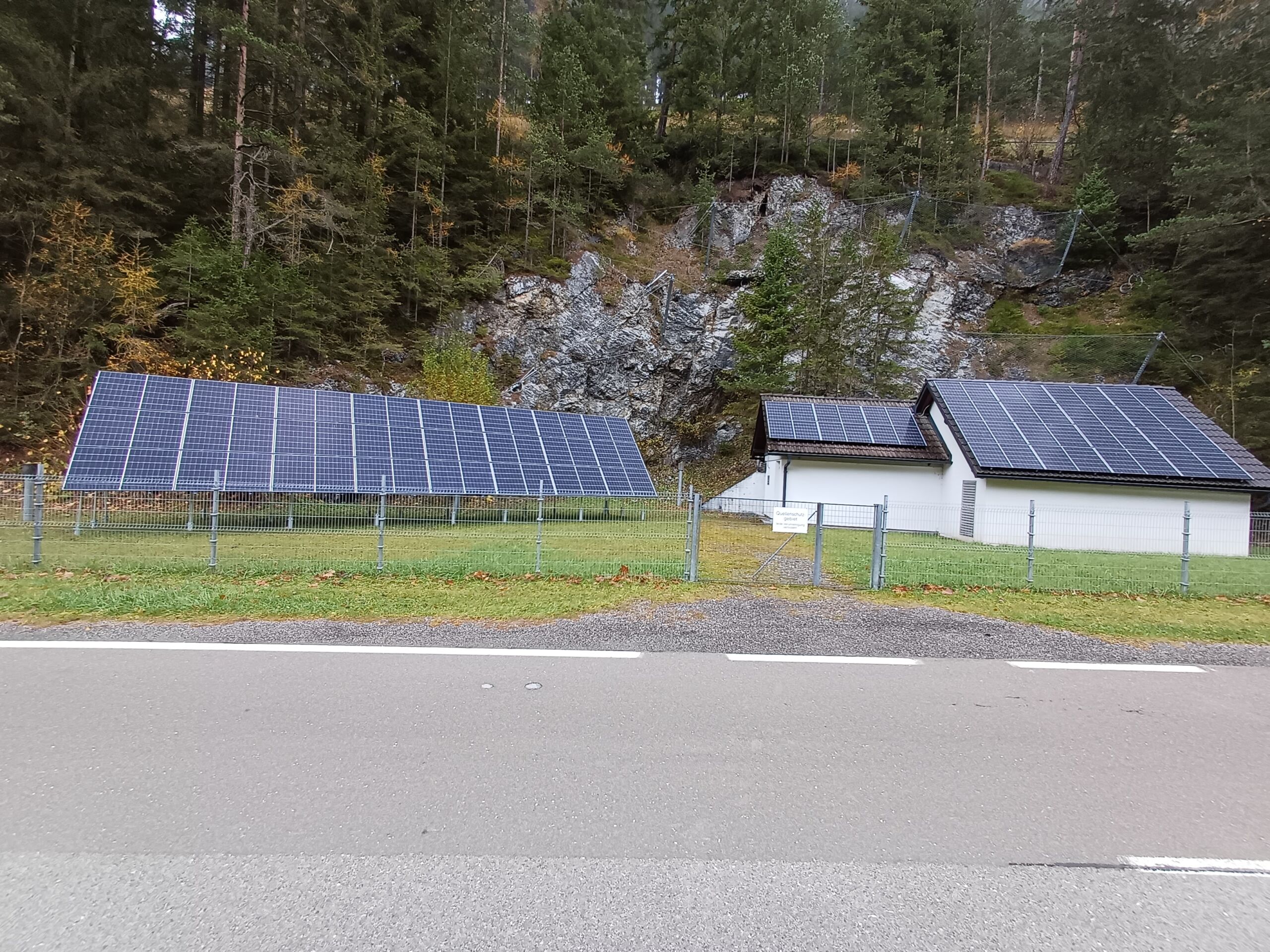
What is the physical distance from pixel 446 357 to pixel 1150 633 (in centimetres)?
2197

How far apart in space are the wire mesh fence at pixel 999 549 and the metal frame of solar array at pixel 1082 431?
124cm

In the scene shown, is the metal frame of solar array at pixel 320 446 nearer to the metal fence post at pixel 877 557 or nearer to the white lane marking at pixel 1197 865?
the metal fence post at pixel 877 557

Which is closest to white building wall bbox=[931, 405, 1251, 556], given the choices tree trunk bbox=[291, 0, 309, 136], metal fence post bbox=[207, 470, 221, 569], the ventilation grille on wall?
the ventilation grille on wall

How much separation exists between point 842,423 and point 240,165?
23367 mm

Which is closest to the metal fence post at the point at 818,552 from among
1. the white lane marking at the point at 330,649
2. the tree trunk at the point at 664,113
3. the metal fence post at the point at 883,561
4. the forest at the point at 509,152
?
the metal fence post at the point at 883,561

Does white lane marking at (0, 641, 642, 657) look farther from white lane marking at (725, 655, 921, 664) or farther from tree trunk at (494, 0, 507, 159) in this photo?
tree trunk at (494, 0, 507, 159)

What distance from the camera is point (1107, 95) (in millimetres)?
35031

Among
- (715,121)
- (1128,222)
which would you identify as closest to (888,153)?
(715,121)

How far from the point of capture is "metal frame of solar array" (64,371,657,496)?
1304 centimetres

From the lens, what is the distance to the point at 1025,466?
16219 millimetres

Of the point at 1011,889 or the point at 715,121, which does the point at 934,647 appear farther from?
the point at 715,121

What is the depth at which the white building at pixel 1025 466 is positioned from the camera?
15656mm

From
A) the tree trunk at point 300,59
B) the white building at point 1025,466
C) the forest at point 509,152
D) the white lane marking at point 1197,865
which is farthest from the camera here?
the tree trunk at point 300,59

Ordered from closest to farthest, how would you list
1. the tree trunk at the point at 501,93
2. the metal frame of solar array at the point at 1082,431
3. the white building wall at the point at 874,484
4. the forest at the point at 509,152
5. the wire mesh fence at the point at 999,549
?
the wire mesh fence at the point at 999,549
the metal frame of solar array at the point at 1082,431
the forest at the point at 509,152
the white building wall at the point at 874,484
the tree trunk at the point at 501,93
